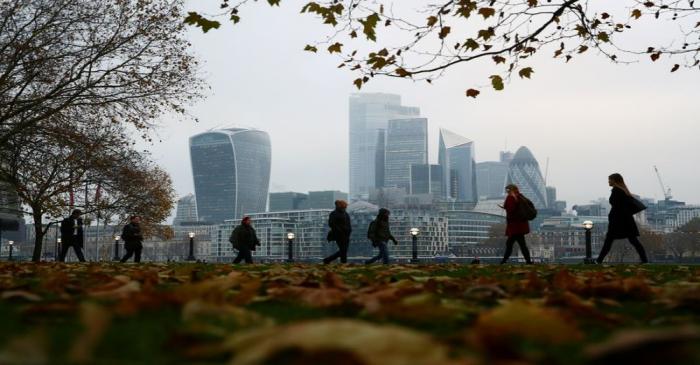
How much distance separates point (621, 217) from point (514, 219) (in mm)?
2099

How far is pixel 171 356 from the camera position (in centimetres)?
154

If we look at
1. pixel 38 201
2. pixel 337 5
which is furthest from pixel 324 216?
pixel 337 5

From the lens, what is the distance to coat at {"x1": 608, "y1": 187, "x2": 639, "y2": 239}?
13.2 meters

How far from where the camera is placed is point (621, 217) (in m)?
13.4

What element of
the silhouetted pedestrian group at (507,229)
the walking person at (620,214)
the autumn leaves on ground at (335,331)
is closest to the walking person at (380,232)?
the silhouetted pedestrian group at (507,229)

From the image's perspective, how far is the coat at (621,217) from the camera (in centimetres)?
1320

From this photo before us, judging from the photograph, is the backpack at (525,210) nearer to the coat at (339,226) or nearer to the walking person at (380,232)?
the walking person at (380,232)

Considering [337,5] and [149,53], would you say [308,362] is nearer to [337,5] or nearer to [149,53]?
[337,5]

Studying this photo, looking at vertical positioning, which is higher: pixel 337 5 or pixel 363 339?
pixel 337 5

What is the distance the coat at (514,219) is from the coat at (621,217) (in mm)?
1683

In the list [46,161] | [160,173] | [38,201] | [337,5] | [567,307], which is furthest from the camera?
[160,173]

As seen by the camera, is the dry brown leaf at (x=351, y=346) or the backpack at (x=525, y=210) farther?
the backpack at (x=525, y=210)

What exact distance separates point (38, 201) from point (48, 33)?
1250 cm

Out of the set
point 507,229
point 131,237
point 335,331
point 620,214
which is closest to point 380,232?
point 507,229
